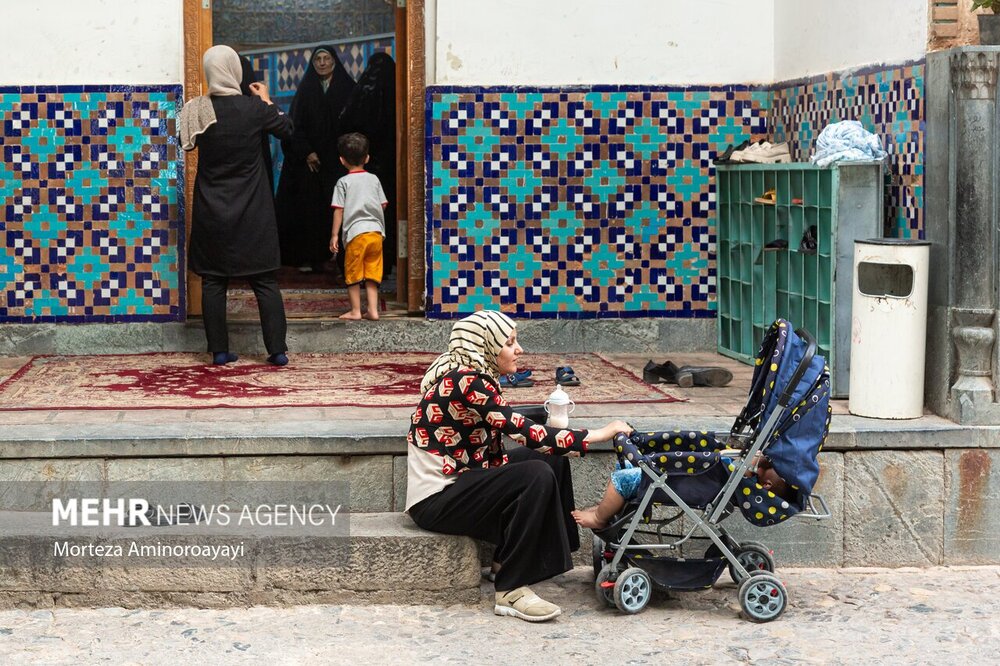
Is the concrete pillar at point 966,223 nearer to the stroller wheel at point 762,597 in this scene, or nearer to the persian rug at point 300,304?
the stroller wheel at point 762,597

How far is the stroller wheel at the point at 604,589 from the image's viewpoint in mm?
6070

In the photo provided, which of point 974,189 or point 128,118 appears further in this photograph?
point 128,118

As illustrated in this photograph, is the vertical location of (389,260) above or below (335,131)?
below

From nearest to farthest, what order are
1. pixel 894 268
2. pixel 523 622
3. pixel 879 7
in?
pixel 523 622
pixel 894 268
pixel 879 7

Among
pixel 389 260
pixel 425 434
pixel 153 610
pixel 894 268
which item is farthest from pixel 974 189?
pixel 389 260

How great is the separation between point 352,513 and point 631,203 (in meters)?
3.54

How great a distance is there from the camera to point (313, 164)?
39.2 feet

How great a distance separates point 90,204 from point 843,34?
14.2 feet

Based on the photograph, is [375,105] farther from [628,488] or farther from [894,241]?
[628,488]

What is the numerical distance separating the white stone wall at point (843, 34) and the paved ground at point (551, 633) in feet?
8.61

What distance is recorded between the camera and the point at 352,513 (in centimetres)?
665

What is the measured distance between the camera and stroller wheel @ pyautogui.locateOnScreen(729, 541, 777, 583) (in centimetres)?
629

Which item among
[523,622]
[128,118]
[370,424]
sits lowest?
[523,622]

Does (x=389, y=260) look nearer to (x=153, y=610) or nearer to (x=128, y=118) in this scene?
(x=128, y=118)
